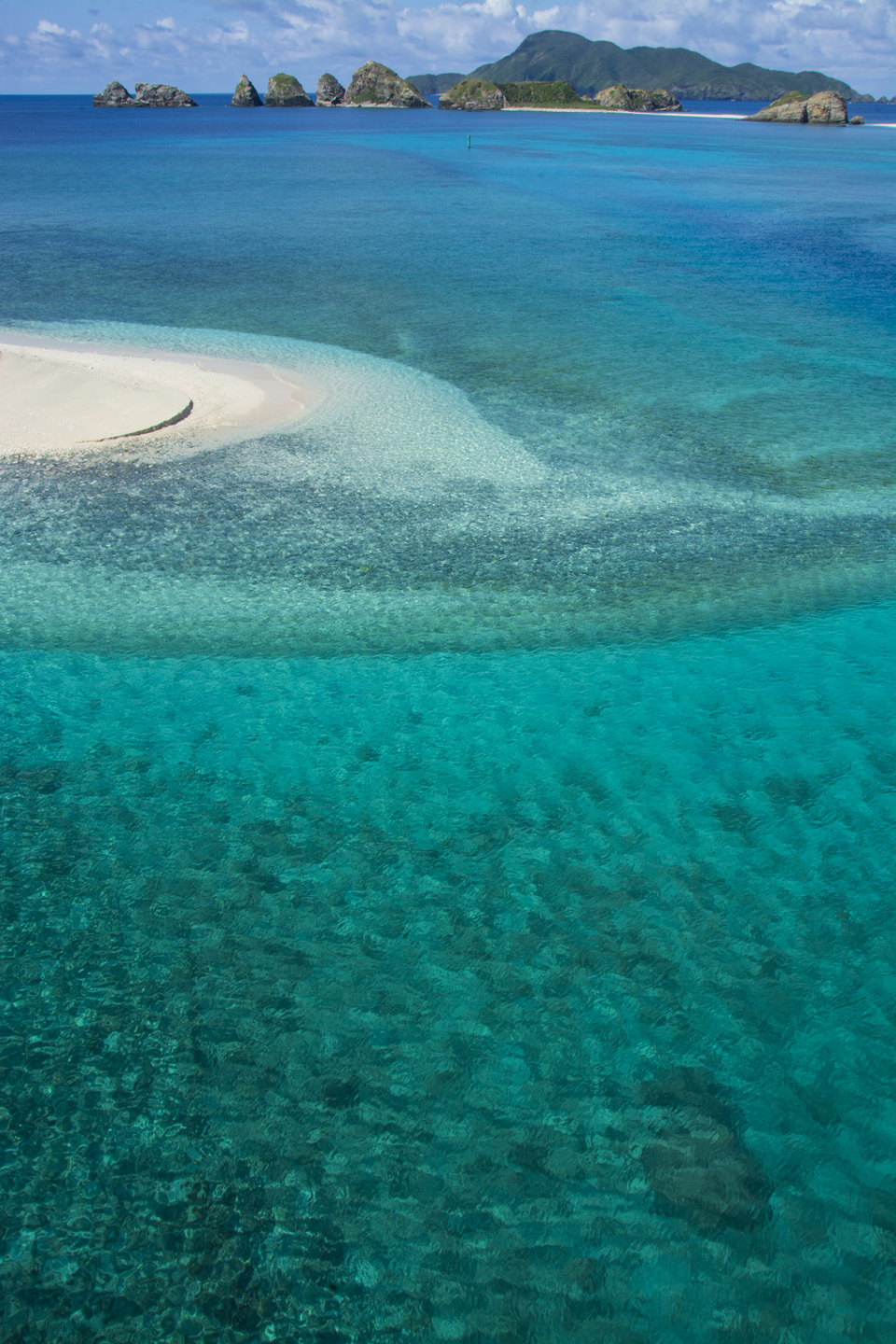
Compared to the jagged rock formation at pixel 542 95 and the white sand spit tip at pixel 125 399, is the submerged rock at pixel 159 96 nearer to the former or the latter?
the jagged rock formation at pixel 542 95

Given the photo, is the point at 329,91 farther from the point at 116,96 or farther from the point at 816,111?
the point at 816,111

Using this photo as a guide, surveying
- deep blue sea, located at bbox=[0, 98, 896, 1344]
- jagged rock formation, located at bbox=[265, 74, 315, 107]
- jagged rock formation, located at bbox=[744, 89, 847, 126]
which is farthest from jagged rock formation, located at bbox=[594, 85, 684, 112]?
deep blue sea, located at bbox=[0, 98, 896, 1344]

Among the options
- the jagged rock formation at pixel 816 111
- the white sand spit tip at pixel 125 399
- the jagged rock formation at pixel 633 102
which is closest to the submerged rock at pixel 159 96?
the jagged rock formation at pixel 633 102

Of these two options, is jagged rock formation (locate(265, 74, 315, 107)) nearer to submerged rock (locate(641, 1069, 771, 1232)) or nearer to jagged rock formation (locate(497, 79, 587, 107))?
jagged rock formation (locate(497, 79, 587, 107))

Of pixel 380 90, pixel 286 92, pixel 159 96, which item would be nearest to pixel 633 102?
pixel 380 90

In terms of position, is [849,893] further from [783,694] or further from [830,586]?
[830,586]
